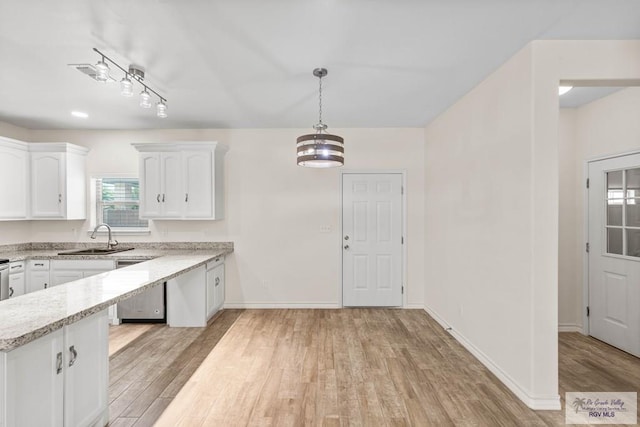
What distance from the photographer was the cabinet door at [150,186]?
170 inches

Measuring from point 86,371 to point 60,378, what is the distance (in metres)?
0.21

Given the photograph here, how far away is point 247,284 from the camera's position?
471 centimetres

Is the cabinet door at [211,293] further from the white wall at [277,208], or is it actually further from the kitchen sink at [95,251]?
the kitchen sink at [95,251]

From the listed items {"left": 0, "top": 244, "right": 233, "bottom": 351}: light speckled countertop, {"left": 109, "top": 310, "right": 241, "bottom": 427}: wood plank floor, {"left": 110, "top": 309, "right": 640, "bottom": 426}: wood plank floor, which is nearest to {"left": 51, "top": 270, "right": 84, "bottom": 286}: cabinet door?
{"left": 109, "top": 310, "right": 241, "bottom": 427}: wood plank floor

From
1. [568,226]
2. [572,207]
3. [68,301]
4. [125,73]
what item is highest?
[125,73]

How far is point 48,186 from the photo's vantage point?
14.3 feet

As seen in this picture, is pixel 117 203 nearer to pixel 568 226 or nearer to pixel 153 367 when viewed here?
pixel 153 367

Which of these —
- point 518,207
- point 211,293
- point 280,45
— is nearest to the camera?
point 280,45

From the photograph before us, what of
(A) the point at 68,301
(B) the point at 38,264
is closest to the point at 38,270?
(B) the point at 38,264

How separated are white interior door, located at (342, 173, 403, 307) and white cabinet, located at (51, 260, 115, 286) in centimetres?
314

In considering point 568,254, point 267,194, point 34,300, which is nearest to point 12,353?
point 34,300

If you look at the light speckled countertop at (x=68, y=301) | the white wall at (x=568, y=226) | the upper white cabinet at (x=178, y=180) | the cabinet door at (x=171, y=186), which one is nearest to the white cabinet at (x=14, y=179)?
the upper white cabinet at (x=178, y=180)

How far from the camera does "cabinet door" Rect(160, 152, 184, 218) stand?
432 centimetres

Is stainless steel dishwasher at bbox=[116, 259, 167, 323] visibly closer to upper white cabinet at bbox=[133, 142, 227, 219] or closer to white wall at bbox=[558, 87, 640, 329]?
upper white cabinet at bbox=[133, 142, 227, 219]
